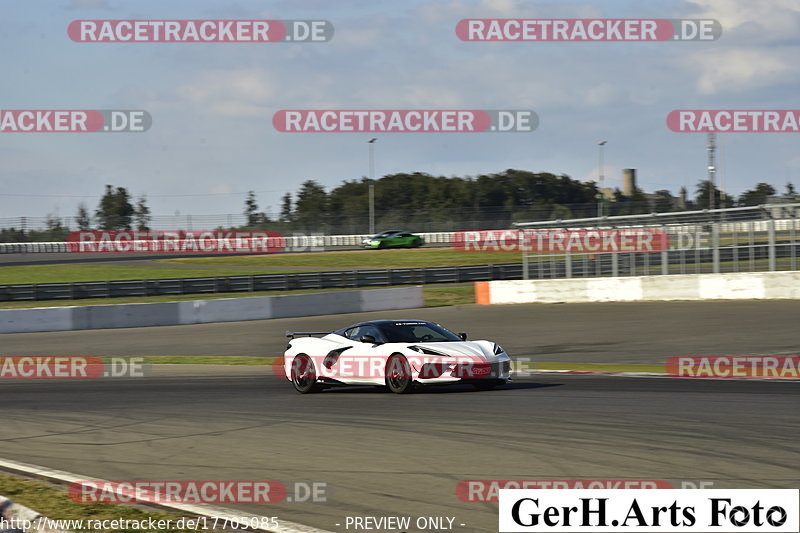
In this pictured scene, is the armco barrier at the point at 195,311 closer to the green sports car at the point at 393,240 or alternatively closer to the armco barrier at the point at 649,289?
the armco barrier at the point at 649,289

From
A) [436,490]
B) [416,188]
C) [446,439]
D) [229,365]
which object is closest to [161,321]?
[229,365]

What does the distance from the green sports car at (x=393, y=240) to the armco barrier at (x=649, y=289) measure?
23.3m

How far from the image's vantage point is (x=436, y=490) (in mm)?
6395

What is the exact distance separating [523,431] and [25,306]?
87.9 feet

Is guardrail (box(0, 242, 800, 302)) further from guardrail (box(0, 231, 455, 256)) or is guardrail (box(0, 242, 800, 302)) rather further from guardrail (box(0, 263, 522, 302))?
guardrail (box(0, 231, 455, 256))

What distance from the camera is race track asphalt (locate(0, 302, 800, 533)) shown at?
261 inches

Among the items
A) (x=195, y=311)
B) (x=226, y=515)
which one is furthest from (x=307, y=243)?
(x=226, y=515)

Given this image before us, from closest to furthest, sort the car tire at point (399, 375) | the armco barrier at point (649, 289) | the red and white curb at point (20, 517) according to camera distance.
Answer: the red and white curb at point (20, 517) → the car tire at point (399, 375) → the armco barrier at point (649, 289)

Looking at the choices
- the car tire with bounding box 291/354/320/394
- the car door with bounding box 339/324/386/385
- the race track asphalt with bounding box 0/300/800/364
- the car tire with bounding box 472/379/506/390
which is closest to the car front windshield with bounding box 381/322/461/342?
the car door with bounding box 339/324/386/385

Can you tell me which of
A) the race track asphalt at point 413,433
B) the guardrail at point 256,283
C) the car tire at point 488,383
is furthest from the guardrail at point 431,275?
the car tire at point 488,383

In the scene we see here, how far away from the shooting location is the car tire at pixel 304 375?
13.9 metres

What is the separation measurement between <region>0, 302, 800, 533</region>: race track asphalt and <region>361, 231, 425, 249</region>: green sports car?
36.5 metres

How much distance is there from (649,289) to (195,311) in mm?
13589

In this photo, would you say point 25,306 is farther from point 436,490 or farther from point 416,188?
point 416,188
